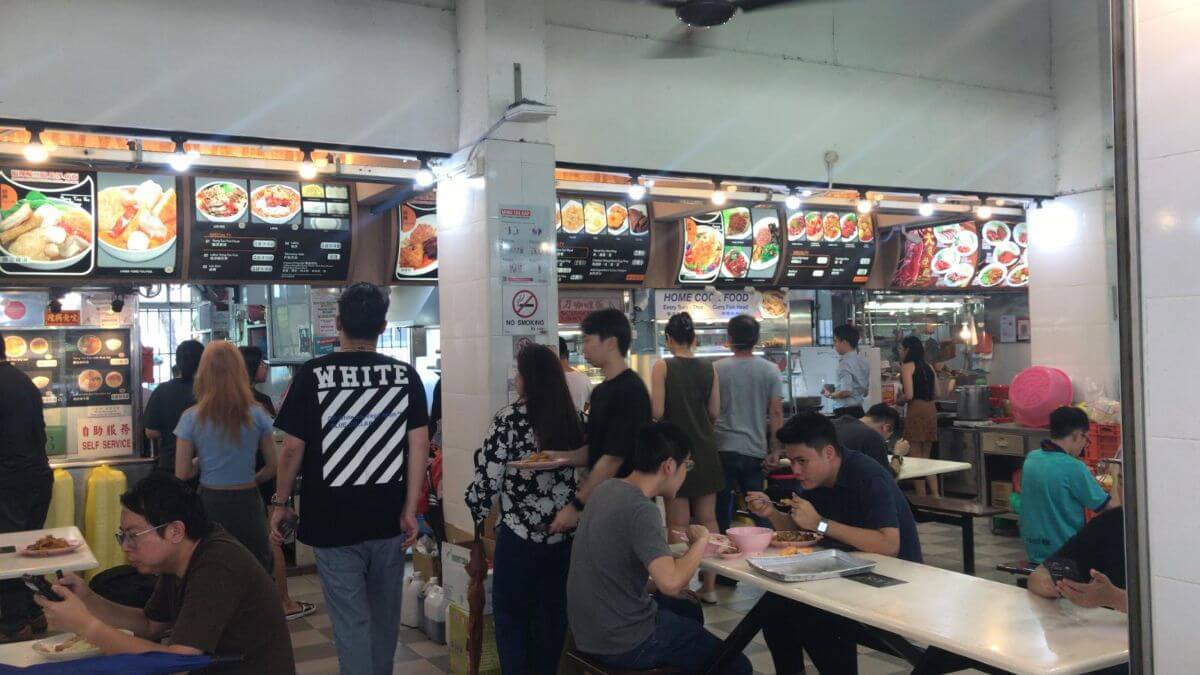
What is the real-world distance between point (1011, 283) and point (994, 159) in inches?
163

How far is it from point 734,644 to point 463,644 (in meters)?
1.91

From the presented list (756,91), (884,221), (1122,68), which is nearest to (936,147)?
(756,91)

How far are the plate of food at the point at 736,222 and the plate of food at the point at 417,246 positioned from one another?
117 inches

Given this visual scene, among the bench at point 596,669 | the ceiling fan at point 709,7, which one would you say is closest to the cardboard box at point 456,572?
the bench at point 596,669

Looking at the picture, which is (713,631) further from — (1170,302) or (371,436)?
(1170,302)

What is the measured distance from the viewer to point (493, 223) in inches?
220

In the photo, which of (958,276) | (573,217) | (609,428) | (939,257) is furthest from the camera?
(958,276)

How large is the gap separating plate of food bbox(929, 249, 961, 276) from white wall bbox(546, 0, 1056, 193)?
2.69 metres

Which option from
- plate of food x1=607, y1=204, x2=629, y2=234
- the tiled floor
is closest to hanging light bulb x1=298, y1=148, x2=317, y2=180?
the tiled floor

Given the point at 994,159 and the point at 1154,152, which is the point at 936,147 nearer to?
the point at 994,159

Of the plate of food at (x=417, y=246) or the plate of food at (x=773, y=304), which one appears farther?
the plate of food at (x=773, y=304)

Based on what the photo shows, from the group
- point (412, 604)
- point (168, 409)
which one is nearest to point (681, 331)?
point (412, 604)

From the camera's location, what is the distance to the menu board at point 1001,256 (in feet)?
37.8

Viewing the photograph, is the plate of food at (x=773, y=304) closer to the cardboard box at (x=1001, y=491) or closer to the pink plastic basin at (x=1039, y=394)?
the pink plastic basin at (x=1039, y=394)
